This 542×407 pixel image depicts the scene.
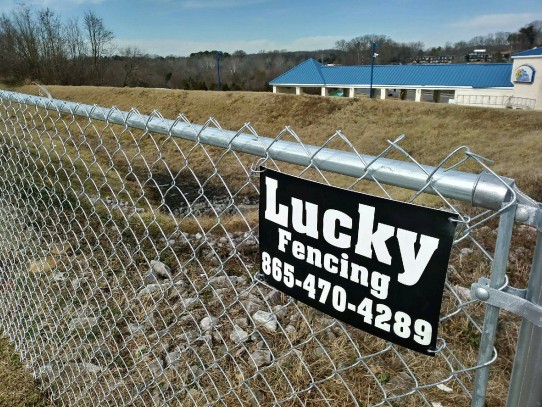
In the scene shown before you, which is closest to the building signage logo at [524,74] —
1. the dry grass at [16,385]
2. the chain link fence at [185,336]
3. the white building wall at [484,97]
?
the white building wall at [484,97]

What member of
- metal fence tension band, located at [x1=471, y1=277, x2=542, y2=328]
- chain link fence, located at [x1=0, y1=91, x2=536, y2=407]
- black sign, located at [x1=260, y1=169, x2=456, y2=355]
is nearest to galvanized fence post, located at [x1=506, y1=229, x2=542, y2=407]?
metal fence tension band, located at [x1=471, y1=277, x2=542, y2=328]

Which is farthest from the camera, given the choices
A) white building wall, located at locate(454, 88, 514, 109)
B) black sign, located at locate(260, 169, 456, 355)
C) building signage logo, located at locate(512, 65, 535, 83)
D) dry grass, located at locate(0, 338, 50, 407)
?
white building wall, located at locate(454, 88, 514, 109)

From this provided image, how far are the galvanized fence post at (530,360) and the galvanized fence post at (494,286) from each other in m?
0.05

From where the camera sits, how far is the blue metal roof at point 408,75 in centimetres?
3747

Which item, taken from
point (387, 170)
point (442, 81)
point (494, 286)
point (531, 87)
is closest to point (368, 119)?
point (531, 87)

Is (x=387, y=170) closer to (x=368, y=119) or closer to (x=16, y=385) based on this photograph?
(x=16, y=385)

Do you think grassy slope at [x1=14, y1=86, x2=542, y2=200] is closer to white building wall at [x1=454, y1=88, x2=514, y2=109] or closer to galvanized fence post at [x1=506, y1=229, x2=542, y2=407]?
white building wall at [x1=454, y1=88, x2=514, y2=109]

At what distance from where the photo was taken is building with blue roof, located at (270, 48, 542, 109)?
3266cm

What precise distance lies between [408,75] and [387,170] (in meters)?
44.8

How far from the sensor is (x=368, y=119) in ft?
83.4

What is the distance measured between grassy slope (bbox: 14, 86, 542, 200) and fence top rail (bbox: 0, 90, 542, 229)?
18.7m

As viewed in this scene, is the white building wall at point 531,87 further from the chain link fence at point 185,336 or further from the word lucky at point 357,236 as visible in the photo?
the word lucky at point 357,236

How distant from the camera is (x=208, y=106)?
28141 millimetres

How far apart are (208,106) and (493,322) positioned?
2851cm
